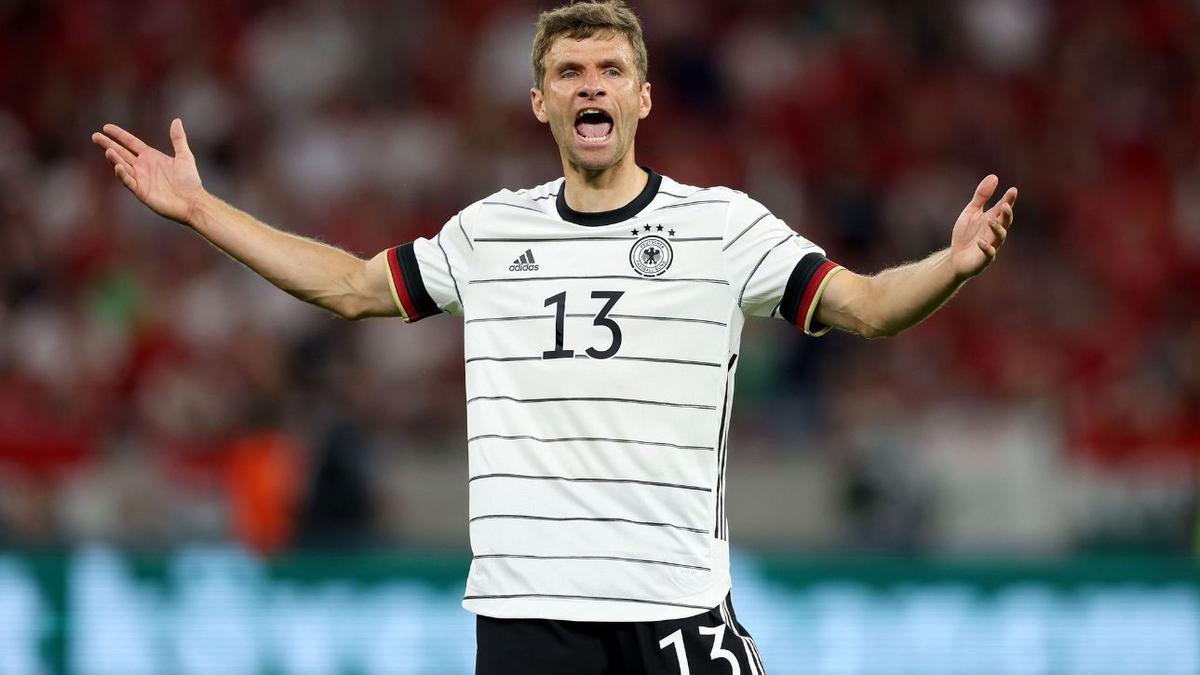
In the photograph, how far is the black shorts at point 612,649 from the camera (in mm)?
4164

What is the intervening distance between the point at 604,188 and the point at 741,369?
286 inches

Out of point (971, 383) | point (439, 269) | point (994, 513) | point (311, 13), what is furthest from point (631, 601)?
point (311, 13)

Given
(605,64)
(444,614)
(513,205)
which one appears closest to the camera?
(605,64)

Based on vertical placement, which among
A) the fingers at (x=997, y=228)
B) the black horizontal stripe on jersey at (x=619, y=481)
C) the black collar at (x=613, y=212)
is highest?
the black collar at (x=613, y=212)

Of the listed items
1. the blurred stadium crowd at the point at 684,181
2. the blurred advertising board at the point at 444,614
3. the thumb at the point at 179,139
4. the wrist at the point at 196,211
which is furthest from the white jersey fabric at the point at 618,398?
the blurred stadium crowd at the point at 684,181

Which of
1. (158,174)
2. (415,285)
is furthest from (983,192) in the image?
(158,174)

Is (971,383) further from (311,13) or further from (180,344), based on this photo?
(311,13)

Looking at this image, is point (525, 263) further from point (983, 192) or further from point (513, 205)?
point (983, 192)

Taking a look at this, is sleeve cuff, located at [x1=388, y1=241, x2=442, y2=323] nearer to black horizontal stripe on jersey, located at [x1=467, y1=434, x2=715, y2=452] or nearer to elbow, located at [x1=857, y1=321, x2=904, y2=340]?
black horizontal stripe on jersey, located at [x1=467, y1=434, x2=715, y2=452]

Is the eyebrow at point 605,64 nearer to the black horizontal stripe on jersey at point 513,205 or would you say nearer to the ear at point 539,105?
the ear at point 539,105

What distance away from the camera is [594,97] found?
4348 mm

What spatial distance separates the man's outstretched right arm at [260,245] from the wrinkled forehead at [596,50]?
0.72 m

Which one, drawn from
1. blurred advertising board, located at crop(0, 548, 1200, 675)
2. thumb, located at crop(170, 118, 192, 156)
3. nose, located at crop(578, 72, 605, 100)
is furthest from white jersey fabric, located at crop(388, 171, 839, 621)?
blurred advertising board, located at crop(0, 548, 1200, 675)

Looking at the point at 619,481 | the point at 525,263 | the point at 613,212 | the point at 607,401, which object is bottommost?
the point at 619,481
